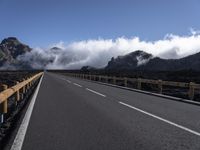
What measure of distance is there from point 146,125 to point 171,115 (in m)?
2.47

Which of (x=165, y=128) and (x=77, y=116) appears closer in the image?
(x=165, y=128)

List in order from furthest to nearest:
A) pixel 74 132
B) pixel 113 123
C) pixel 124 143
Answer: pixel 113 123, pixel 74 132, pixel 124 143

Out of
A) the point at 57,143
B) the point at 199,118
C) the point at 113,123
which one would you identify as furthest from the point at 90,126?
the point at 199,118

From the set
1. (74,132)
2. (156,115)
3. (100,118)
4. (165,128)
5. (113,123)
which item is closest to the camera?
(74,132)

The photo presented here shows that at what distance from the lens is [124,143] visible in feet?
24.1

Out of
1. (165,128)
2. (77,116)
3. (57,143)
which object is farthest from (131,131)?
(77,116)

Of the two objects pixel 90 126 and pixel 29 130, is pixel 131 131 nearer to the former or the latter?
pixel 90 126

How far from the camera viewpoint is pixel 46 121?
404 inches

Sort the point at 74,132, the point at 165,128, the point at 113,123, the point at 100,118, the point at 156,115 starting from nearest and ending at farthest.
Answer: the point at 74,132 < the point at 165,128 < the point at 113,123 < the point at 100,118 < the point at 156,115

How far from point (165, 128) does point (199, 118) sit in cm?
258

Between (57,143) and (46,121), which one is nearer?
(57,143)

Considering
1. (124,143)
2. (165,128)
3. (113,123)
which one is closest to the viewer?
(124,143)

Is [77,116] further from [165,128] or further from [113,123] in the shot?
[165,128]

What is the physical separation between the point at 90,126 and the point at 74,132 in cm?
92
